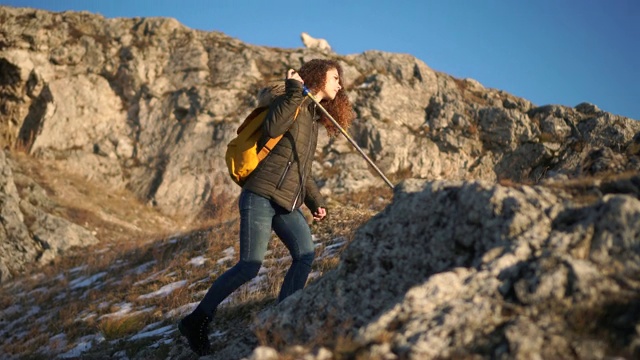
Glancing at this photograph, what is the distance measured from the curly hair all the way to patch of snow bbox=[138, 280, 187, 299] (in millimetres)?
4909

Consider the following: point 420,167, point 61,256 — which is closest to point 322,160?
point 420,167

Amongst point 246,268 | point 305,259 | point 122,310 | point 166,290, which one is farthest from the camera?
point 166,290

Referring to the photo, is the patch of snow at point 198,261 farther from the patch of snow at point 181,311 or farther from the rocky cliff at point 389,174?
the rocky cliff at point 389,174

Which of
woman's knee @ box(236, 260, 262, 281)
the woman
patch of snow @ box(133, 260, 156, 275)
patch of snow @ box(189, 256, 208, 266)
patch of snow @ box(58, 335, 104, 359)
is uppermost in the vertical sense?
the woman

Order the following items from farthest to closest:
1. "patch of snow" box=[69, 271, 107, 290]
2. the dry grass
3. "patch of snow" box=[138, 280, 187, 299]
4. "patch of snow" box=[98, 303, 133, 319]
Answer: "patch of snow" box=[69, 271, 107, 290] → "patch of snow" box=[138, 280, 187, 299] → "patch of snow" box=[98, 303, 133, 319] → the dry grass

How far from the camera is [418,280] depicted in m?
3.51

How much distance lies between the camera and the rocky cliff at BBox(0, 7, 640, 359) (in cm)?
272

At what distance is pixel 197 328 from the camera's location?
4465mm

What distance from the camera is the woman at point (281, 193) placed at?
437cm

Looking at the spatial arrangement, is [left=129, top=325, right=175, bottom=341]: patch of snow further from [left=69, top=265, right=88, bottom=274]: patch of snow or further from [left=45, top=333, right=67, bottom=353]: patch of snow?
[left=69, top=265, right=88, bottom=274]: patch of snow

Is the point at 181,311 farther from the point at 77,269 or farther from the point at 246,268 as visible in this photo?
the point at 77,269

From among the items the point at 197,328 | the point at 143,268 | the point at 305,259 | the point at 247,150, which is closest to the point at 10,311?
the point at 143,268

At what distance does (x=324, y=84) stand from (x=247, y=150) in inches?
41.3

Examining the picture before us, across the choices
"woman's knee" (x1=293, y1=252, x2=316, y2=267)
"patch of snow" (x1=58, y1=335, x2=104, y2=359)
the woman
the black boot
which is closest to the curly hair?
the woman
